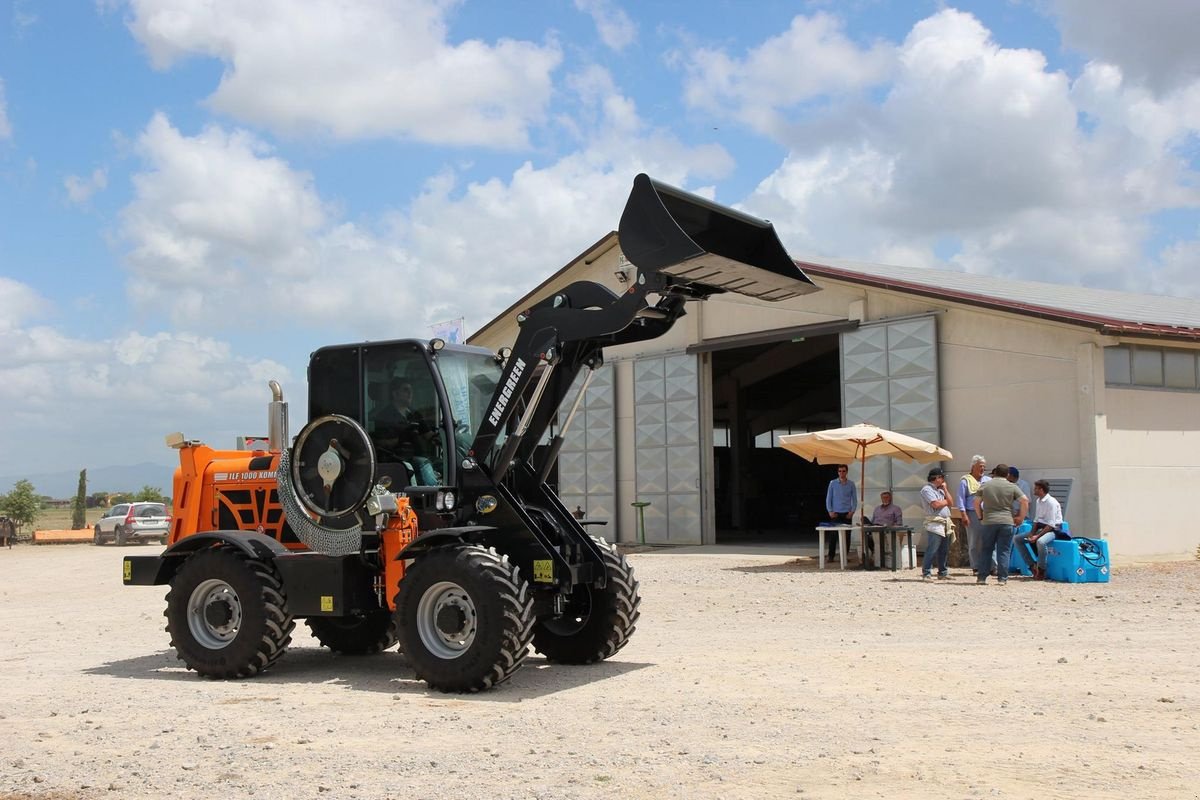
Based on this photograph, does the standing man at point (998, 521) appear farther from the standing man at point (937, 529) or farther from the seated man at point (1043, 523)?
the seated man at point (1043, 523)

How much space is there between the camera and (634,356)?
83.6ft

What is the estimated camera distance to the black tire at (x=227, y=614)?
8750 millimetres

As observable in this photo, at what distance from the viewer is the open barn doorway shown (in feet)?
A: 103

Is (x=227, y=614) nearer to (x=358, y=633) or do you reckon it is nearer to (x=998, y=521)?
(x=358, y=633)

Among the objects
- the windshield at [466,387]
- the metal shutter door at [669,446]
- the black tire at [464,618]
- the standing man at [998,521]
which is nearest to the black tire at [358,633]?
the black tire at [464,618]

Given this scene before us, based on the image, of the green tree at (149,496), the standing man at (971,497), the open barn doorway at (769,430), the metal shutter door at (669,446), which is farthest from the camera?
the green tree at (149,496)

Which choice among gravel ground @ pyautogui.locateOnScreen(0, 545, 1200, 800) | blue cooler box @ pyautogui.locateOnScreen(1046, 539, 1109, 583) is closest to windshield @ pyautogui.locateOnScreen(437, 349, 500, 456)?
gravel ground @ pyautogui.locateOnScreen(0, 545, 1200, 800)

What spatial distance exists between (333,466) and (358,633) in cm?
201

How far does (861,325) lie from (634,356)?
235 inches

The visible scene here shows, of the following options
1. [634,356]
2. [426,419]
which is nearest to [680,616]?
[426,419]

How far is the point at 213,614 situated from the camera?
29.7ft

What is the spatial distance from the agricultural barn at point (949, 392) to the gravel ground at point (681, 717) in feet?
19.8

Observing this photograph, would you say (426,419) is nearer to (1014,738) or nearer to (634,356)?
(1014,738)

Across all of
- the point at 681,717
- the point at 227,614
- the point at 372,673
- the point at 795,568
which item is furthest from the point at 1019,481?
the point at 227,614
